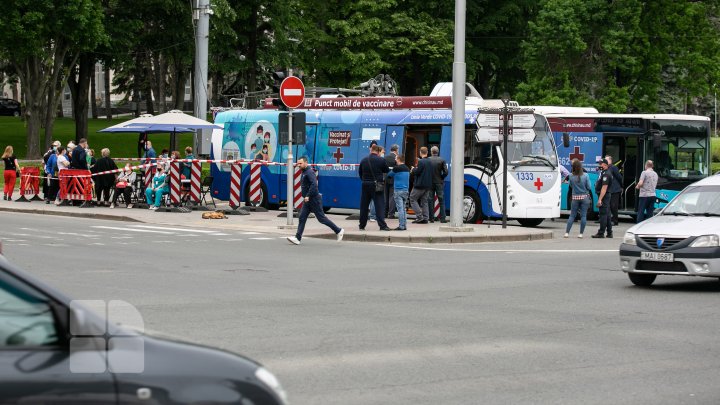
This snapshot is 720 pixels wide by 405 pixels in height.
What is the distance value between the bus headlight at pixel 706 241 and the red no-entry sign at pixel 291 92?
12376 millimetres

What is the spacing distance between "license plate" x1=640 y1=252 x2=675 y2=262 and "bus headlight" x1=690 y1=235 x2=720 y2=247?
32cm

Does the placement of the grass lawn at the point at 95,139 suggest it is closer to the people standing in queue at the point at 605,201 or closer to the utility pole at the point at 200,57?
the utility pole at the point at 200,57

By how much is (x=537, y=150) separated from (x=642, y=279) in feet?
46.3

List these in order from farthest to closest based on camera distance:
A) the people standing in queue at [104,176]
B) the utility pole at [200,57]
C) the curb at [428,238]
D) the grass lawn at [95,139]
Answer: the grass lawn at [95,139]
the utility pole at [200,57]
the people standing in queue at [104,176]
the curb at [428,238]

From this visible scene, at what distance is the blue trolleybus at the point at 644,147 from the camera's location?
3466 cm

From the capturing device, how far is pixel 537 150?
103ft

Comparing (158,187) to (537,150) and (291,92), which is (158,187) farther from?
(537,150)

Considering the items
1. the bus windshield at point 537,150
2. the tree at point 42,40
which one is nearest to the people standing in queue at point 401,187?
the bus windshield at point 537,150

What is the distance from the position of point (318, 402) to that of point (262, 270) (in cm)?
1035

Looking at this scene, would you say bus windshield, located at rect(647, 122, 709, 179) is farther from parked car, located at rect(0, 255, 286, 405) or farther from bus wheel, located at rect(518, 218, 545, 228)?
parked car, located at rect(0, 255, 286, 405)

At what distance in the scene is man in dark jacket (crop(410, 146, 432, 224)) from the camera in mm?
29625

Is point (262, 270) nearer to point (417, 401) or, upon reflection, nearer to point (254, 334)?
point (254, 334)

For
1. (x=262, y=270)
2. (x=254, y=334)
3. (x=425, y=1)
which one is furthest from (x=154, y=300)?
(x=425, y=1)

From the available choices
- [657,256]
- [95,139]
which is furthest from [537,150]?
[95,139]
